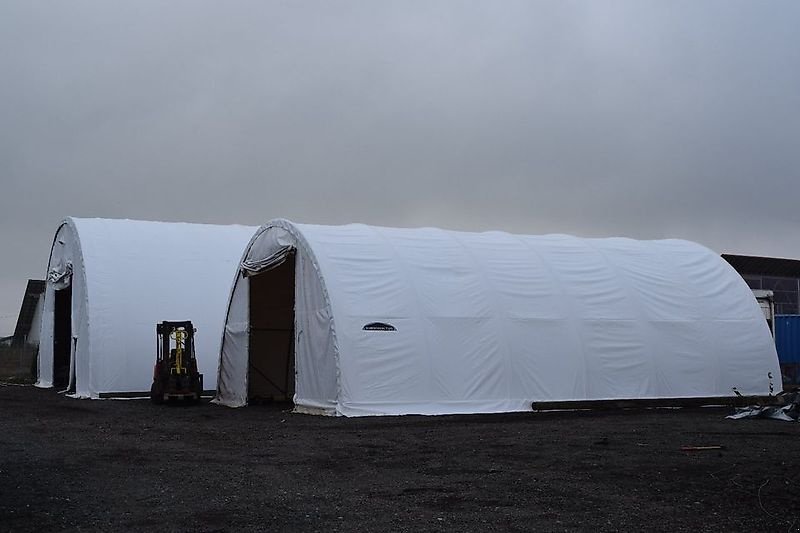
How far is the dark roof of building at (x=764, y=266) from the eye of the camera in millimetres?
48875

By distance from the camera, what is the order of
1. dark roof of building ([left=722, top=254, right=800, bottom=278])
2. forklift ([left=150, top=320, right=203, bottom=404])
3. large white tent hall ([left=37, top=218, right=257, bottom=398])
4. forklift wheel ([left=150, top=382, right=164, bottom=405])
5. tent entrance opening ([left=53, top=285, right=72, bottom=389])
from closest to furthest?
forklift ([left=150, top=320, right=203, bottom=404])
forklift wheel ([left=150, top=382, right=164, bottom=405])
large white tent hall ([left=37, top=218, right=257, bottom=398])
tent entrance opening ([left=53, top=285, right=72, bottom=389])
dark roof of building ([left=722, top=254, right=800, bottom=278])

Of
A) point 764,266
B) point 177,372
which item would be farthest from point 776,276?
point 177,372

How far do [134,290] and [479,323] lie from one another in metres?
11.6

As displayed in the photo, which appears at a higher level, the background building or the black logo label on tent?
the background building

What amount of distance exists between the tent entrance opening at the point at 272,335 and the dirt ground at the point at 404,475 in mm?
6615

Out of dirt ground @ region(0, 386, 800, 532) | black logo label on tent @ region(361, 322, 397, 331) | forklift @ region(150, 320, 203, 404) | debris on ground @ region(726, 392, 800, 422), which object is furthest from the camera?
forklift @ region(150, 320, 203, 404)

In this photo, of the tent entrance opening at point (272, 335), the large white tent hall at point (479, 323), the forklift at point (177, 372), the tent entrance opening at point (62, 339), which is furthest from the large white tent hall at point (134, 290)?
the large white tent hall at point (479, 323)

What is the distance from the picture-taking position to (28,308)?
180 ft

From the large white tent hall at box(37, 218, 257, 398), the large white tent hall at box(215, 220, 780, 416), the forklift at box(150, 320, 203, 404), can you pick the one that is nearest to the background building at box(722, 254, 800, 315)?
the large white tent hall at box(215, 220, 780, 416)

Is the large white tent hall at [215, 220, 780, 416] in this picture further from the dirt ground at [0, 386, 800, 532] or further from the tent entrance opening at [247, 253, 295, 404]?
the dirt ground at [0, 386, 800, 532]

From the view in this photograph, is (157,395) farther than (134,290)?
No

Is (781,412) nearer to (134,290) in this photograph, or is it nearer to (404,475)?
(404,475)

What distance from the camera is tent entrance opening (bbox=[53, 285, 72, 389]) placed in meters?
32.0

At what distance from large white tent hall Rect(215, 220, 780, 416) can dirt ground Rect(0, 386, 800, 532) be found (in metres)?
1.97
